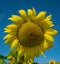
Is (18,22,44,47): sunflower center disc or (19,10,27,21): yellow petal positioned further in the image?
(19,10,27,21): yellow petal

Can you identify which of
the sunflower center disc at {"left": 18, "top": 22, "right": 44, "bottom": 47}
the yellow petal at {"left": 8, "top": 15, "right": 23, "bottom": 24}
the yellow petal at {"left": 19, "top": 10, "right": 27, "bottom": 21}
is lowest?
the sunflower center disc at {"left": 18, "top": 22, "right": 44, "bottom": 47}

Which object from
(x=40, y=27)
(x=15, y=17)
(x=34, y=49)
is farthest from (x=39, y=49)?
(x=15, y=17)

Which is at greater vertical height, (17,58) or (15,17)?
(15,17)

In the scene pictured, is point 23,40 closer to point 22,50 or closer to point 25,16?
point 22,50

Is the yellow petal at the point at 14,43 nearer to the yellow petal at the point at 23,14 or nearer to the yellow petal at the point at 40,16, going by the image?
the yellow petal at the point at 23,14

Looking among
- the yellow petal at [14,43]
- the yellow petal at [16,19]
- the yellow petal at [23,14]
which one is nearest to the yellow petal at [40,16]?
the yellow petal at [23,14]

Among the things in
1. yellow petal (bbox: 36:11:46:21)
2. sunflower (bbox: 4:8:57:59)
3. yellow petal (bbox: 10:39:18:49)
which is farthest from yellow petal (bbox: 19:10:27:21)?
yellow petal (bbox: 10:39:18:49)

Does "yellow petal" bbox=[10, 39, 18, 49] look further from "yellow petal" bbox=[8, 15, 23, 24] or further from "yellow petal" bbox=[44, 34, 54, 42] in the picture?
"yellow petal" bbox=[44, 34, 54, 42]

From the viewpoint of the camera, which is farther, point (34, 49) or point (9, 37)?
point (34, 49)
